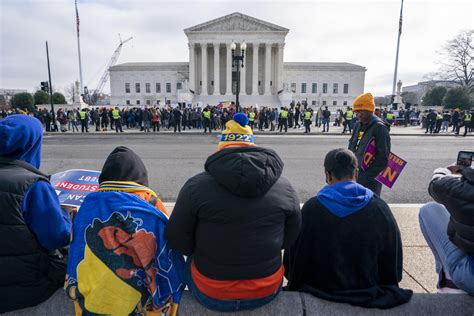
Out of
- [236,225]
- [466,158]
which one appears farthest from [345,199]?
[466,158]

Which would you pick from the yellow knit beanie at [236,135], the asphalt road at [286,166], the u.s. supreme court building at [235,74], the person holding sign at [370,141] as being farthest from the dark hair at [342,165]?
the u.s. supreme court building at [235,74]

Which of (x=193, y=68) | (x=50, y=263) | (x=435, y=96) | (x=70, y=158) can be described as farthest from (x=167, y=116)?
(x=435, y=96)

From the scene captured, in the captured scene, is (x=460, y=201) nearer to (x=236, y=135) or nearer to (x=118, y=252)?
(x=236, y=135)

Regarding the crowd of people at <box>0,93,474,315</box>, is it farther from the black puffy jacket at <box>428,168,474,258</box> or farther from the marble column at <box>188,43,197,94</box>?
the marble column at <box>188,43,197,94</box>

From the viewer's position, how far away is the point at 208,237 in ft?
6.38

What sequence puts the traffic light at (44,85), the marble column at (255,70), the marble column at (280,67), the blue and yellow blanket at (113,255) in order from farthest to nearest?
the marble column at (280,67) → the marble column at (255,70) → the traffic light at (44,85) → the blue and yellow blanket at (113,255)

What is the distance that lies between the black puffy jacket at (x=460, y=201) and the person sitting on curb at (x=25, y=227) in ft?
8.74

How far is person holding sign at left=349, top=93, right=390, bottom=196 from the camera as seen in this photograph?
433cm

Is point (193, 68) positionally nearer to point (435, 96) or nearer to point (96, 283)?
point (435, 96)

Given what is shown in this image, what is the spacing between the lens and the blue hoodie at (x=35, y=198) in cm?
203

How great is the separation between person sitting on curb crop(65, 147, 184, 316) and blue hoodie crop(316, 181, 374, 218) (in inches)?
47.0

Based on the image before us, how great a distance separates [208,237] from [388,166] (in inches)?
143

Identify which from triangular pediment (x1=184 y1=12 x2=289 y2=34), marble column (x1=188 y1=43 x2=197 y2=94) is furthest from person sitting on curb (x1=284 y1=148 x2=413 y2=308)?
marble column (x1=188 y1=43 x2=197 y2=94)

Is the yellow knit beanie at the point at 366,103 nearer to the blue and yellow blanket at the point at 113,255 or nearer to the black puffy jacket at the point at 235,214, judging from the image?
the black puffy jacket at the point at 235,214
